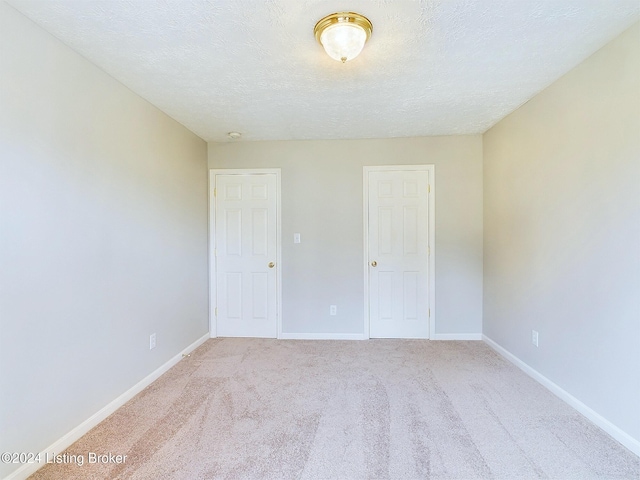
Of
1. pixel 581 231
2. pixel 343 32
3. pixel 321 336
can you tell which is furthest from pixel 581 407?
pixel 343 32

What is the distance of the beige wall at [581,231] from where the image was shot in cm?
169

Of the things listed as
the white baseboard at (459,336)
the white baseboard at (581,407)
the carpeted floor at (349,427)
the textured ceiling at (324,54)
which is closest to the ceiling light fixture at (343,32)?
the textured ceiling at (324,54)

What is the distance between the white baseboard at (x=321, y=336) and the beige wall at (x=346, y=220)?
5 centimetres

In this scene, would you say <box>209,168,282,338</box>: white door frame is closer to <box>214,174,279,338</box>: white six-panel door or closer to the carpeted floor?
<box>214,174,279,338</box>: white six-panel door

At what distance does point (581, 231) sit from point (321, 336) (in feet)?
8.61

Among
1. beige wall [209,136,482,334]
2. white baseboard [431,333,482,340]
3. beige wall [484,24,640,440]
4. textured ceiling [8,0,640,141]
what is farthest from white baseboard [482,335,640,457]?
textured ceiling [8,0,640,141]

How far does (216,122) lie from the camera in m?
2.99

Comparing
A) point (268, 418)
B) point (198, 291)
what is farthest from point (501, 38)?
point (198, 291)

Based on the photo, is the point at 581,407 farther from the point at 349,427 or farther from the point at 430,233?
the point at 430,233

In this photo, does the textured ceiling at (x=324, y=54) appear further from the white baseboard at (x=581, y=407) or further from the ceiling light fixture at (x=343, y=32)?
the white baseboard at (x=581, y=407)

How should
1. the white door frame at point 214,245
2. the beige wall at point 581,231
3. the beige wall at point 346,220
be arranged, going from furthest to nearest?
the white door frame at point 214,245, the beige wall at point 346,220, the beige wall at point 581,231

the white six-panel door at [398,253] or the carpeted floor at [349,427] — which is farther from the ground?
the white six-panel door at [398,253]

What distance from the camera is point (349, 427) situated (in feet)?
6.32

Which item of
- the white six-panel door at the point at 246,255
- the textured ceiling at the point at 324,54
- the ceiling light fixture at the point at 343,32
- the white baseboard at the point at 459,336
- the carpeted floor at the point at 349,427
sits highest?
the textured ceiling at the point at 324,54
